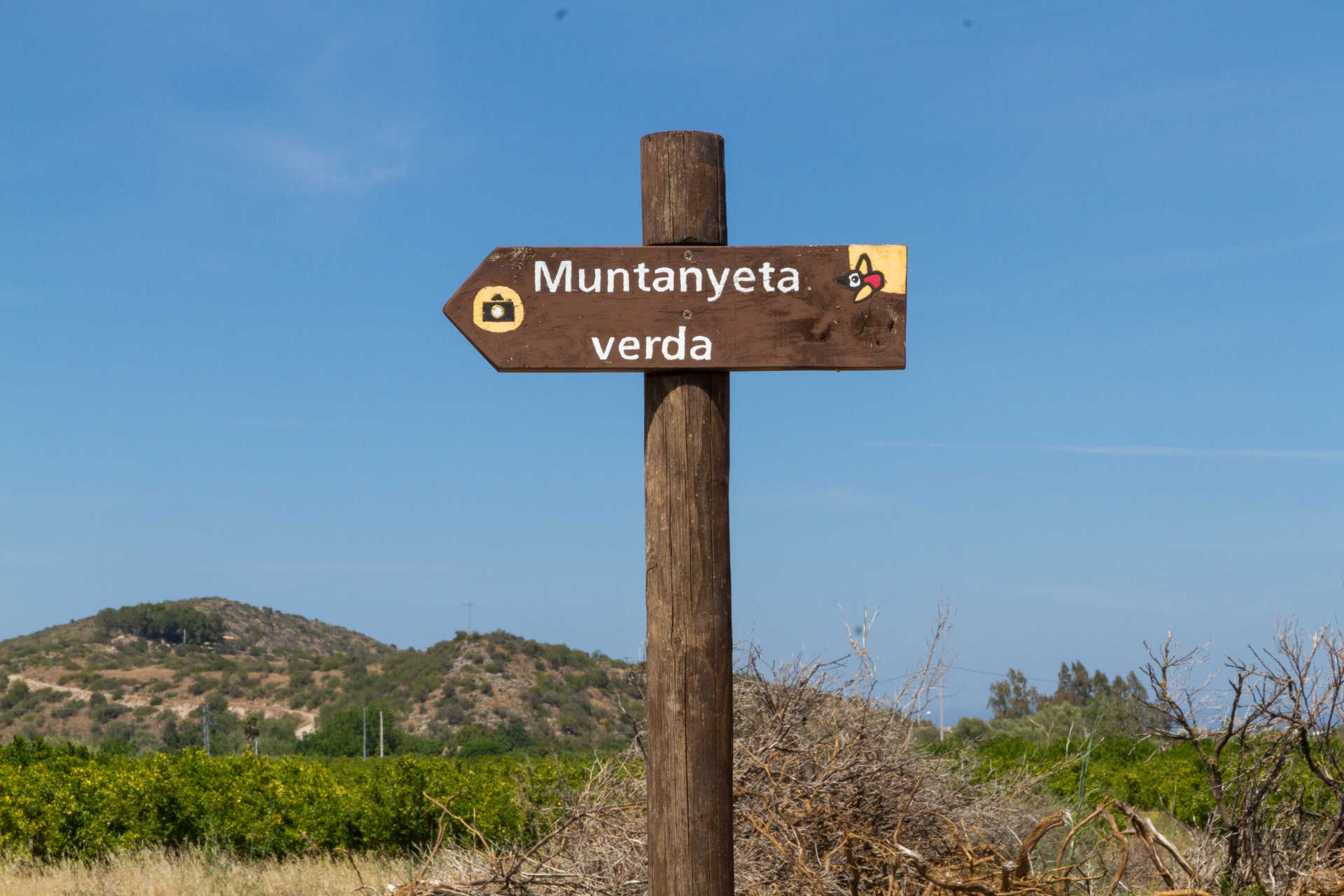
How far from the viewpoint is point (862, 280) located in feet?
12.0

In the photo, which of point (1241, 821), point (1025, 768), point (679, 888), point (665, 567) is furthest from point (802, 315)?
point (1025, 768)

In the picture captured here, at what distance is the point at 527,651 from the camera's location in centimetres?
5022

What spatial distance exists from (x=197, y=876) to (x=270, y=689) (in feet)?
171

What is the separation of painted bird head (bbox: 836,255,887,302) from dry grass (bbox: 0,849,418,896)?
5269 mm

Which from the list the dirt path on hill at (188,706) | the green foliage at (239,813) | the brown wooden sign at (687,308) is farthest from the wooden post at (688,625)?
the dirt path on hill at (188,706)

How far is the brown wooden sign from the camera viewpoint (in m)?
3.62

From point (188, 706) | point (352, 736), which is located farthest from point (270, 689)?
point (352, 736)

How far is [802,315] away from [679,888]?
194 centimetres

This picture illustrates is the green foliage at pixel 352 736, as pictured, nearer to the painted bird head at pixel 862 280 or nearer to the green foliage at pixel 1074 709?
the green foliage at pixel 1074 709

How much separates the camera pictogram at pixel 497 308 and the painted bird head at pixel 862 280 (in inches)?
43.5

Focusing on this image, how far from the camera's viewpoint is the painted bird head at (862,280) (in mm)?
3668

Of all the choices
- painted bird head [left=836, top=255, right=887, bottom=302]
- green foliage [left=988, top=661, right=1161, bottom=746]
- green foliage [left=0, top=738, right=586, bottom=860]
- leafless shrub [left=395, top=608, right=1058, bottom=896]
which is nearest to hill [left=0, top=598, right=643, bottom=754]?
green foliage [left=988, top=661, right=1161, bottom=746]

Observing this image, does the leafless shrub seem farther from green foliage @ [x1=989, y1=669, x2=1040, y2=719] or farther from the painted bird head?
green foliage @ [x1=989, y1=669, x2=1040, y2=719]

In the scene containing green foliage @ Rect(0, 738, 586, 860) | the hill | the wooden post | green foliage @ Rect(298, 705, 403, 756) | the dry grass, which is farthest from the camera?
the hill
